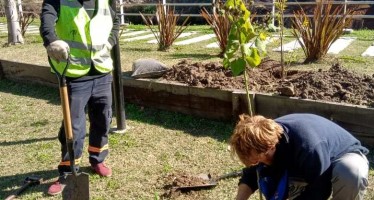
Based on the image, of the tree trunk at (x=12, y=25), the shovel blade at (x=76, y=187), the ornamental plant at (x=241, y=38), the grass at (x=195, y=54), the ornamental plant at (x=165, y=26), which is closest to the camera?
the ornamental plant at (x=241, y=38)

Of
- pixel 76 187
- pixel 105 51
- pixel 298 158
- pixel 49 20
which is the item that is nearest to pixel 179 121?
pixel 105 51

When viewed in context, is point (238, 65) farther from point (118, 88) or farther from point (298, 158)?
point (118, 88)

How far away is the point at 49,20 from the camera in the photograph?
312 centimetres

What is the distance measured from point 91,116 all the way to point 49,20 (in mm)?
866

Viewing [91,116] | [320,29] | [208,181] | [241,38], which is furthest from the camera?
[320,29]

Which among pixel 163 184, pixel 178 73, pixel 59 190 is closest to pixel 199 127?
pixel 178 73

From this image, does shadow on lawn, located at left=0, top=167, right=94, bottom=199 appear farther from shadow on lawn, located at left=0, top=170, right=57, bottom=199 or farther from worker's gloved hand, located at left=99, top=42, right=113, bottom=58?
worker's gloved hand, located at left=99, top=42, right=113, bottom=58

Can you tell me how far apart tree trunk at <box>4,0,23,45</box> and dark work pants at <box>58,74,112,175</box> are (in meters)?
6.03

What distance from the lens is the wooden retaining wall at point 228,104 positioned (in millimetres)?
3859

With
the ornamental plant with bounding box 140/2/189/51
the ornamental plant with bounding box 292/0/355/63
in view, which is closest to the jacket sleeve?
the ornamental plant with bounding box 292/0/355/63

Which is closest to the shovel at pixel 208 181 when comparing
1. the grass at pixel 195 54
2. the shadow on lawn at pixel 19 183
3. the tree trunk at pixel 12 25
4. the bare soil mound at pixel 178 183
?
the bare soil mound at pixel 178 183

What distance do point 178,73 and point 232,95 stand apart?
88 centimetres

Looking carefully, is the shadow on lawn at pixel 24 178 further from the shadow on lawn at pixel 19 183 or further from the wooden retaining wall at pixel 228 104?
the wooden retaining wall at pixel 228 104

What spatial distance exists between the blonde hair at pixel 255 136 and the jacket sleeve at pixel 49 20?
4.85 feet
